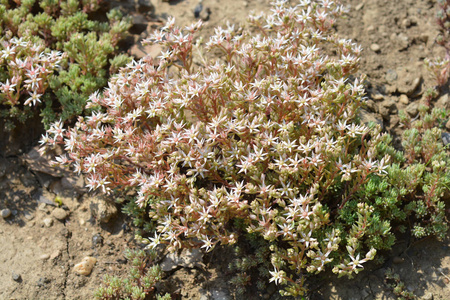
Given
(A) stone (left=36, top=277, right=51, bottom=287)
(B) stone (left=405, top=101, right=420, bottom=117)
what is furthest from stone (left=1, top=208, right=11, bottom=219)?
(B) stone (left=405, top=101, right=420, bottom=117)

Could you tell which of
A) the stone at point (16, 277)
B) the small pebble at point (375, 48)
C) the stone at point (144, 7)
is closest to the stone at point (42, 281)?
the stone at point (16, 277)

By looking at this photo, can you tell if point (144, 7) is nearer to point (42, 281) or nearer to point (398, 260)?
point (42, 281)

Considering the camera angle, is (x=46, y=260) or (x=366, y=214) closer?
(x=366, y=214)

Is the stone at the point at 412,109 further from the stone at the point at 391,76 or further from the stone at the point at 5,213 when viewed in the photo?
the stone at the point at 5,213

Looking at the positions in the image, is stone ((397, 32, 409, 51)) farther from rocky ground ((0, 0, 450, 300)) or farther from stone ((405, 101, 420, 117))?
stone ((405, 101, 420, 117))

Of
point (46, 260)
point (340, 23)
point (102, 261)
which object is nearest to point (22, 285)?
point (46, 260)

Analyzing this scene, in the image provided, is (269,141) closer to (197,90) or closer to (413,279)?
(197,90)
